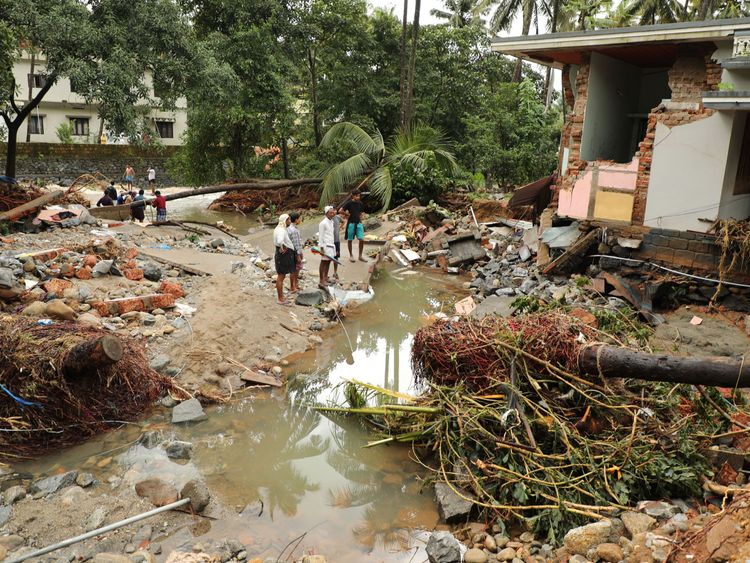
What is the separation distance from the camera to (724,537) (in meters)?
3.29

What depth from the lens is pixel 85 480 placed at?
5.04 metres

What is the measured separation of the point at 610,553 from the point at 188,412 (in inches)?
174

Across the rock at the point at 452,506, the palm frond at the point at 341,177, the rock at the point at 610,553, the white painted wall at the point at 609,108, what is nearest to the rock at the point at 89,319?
the rock at the point at 452,506

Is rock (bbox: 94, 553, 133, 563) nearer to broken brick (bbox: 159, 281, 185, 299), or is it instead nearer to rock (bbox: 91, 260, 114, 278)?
broken brick (bbox: 159, 281, 185, 299)

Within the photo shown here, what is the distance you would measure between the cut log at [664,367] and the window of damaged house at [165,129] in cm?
3526

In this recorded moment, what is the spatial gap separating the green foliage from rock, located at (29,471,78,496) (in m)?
31.7

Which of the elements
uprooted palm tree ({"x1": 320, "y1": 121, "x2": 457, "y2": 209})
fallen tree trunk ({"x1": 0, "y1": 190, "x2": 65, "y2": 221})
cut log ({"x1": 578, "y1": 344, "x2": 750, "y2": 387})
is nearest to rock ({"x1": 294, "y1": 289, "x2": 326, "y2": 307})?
cut log ({"x1": 578, "y1": 344, "x2": 750, "y2": 387})

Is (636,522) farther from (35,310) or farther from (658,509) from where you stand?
(35,310)

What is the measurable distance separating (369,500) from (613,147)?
977 cm

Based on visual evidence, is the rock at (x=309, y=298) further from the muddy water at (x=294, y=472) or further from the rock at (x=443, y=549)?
the rock at (x=443, y=549)

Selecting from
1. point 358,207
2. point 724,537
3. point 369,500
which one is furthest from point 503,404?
point 358,207

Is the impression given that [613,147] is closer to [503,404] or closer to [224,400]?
[503,404]

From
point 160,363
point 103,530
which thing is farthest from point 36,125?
point 103,530

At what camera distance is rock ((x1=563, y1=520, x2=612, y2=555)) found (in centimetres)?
390
